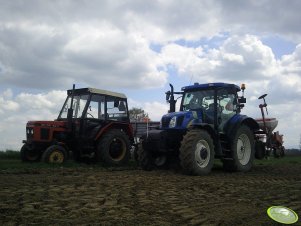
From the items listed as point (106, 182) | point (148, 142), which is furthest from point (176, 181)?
point (148, 142)

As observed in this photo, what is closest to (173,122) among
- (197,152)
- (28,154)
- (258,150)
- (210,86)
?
(197,152)

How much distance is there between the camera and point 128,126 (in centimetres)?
1393

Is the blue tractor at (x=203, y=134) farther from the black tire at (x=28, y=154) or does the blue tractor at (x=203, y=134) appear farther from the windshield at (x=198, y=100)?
the black tire at (x=28, y=154)

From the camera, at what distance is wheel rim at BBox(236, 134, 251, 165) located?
11.7m

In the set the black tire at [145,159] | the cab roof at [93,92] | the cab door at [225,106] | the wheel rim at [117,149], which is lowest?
the black tire at [145,159]

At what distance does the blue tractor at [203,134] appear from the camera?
32.5 ft

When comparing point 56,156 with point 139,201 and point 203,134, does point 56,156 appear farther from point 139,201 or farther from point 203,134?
point 139,201

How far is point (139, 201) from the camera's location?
19.1 feet

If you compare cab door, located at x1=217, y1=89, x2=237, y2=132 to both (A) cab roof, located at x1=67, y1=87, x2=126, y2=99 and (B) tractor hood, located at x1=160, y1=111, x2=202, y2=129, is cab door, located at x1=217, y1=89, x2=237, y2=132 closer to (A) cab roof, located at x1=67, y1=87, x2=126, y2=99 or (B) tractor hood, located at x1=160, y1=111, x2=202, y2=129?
(B) tractor hood, located at x1=160, y1=111, x2=202, y2=129

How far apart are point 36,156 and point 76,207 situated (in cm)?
842

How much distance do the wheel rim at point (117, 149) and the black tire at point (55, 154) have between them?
61.0 inches

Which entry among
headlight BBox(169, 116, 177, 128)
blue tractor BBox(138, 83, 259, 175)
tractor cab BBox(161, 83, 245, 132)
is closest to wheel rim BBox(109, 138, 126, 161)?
blue tractor BBox(138, 83, 259, 175)

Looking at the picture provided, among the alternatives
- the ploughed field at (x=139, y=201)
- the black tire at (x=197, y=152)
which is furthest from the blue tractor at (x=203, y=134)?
the ploughed field at (x=139, y=201)

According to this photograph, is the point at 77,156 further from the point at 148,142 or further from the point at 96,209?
the point at 96,209
